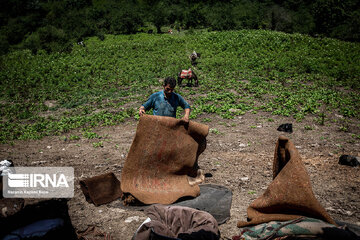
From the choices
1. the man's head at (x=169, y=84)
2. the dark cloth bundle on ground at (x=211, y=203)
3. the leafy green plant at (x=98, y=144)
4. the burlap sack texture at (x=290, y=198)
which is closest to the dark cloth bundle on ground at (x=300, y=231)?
the burlap sack texture at (x=290, y=198)

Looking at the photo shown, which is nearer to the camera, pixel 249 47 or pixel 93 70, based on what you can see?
pixel 93 70

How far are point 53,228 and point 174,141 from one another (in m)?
2.00

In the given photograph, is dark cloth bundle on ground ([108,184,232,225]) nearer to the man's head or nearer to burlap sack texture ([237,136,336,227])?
burlap sack texture ([237,136,336,227])

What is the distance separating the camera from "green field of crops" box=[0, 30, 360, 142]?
334 inches

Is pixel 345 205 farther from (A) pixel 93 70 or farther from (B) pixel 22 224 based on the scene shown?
(A) pixel 93 70

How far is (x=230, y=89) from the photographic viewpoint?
10469 mm

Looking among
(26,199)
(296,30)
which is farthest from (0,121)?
(296,30)

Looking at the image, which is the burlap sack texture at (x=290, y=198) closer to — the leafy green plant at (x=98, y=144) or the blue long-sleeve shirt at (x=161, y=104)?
the blue long-sleeve shirt at (x=161, y=104)

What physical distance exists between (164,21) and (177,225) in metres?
29.3

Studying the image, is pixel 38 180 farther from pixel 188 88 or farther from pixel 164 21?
pixel 164 21

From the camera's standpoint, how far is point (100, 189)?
13.4 ft

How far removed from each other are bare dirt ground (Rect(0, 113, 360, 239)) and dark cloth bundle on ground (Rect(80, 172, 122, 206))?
113 millimetres

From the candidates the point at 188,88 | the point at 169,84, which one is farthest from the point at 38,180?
the point at 188,88

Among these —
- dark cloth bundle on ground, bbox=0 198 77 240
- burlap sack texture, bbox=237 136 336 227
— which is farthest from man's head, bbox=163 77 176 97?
dark cloth bundle on ground, bbox=0 198 77 240
